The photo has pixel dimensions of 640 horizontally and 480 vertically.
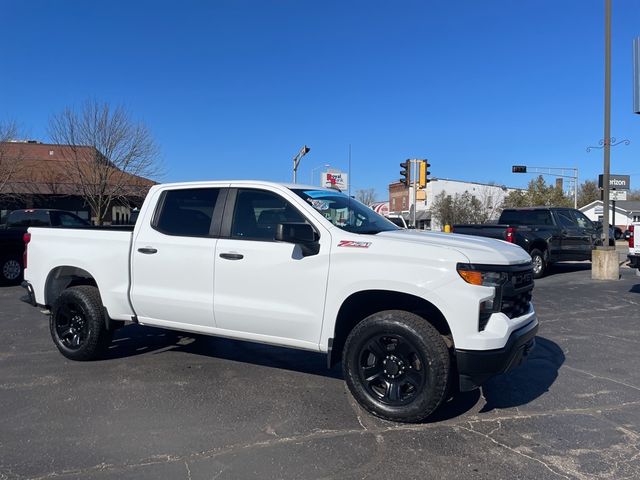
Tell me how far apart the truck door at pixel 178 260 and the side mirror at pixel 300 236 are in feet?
2.99

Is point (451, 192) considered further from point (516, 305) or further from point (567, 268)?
point (516, 305)

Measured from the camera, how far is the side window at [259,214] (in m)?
4.67

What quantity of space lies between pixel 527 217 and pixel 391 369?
40.7 ft

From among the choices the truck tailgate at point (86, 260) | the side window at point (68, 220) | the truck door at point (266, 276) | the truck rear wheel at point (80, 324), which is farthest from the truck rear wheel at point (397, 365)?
the side window at point (68, 220)

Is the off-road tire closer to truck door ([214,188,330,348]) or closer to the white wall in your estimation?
truck door ([214,188,330,348])

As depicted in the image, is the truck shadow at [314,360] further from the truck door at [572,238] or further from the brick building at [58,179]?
the brick building at [58,179]

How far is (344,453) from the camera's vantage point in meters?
3.55

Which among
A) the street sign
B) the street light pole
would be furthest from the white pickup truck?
the street sign

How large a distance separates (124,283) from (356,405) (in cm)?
261

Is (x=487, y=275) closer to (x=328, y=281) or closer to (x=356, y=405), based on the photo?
(x=328, y=281)

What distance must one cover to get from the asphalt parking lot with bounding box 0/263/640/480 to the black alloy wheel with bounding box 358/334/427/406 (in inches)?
9.2

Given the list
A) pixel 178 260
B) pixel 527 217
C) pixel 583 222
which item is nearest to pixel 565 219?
Result: pixel 583 222

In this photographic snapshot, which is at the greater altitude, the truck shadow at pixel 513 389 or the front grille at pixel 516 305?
the front grille at pixel 516 305

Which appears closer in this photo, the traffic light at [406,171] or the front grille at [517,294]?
the front grille at [517,294]
